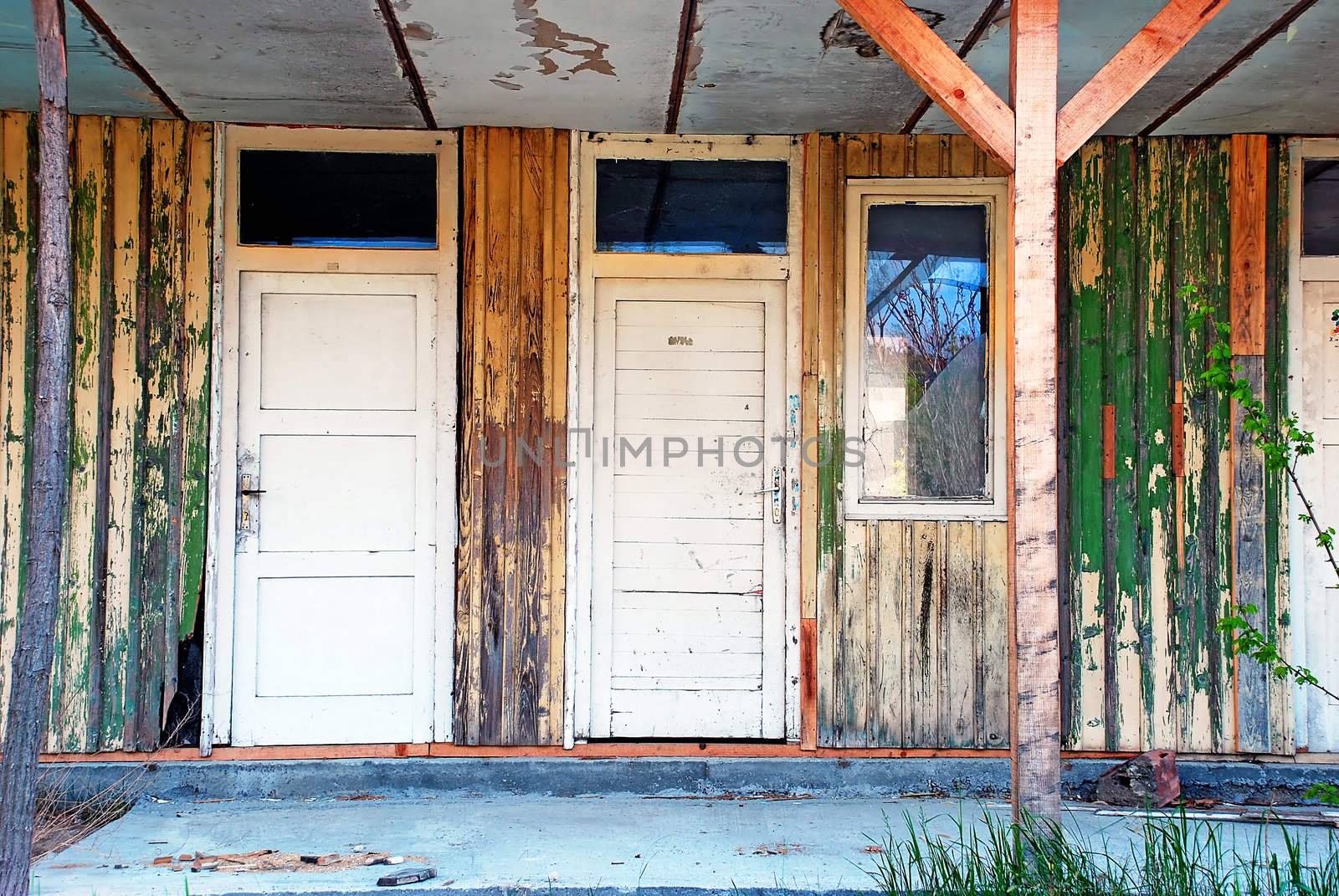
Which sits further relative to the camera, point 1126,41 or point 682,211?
point 682,211

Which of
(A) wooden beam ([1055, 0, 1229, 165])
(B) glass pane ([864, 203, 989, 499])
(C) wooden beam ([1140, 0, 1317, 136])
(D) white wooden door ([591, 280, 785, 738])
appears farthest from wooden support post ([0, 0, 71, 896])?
(C) wooden beam ([1140, 0, 1317, 136])

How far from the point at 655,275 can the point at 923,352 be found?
121 centimetres

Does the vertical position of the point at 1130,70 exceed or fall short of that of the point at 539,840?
it exceeds it

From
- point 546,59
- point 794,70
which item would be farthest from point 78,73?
point 794,70

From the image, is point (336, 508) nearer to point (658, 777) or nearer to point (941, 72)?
point (658, 777)

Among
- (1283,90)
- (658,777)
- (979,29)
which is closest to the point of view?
(979,29)

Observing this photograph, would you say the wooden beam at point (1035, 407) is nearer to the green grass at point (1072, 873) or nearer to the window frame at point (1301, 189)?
the green grass at point (1072, 873)

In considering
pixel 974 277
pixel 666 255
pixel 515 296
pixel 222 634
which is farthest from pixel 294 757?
pixel 974 277

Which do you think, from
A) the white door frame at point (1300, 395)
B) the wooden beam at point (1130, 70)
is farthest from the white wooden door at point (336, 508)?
the white door frame at point (1300, 395)

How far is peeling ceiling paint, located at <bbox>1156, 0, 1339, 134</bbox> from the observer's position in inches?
131

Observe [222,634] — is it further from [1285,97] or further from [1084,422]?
[1285,97]

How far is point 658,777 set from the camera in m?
4.15

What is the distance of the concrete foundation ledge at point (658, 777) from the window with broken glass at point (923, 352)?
115 cm

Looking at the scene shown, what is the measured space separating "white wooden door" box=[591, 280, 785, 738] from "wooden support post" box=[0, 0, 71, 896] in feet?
6.96
